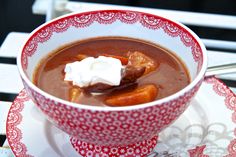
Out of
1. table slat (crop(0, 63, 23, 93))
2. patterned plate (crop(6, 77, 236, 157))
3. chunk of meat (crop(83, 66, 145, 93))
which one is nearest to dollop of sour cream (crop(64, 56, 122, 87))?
chunk of meat (crop(83, 66, 145, 93))

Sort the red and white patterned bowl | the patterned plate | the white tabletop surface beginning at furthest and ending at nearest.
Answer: the white tabletop surface → the patterned plate → the red and white patterned bowl

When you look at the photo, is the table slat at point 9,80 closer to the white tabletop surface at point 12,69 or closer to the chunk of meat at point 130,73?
the white tabletop surface at point 12,69

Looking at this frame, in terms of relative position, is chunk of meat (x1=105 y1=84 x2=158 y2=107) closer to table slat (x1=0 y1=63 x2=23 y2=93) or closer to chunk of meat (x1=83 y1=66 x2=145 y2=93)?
chunk of meat (x1=83 y1=66 x2=145 y2=93)

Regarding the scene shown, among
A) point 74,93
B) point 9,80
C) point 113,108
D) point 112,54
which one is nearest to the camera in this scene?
point 113,108

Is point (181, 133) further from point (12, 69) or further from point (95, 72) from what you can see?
point (12, 69)

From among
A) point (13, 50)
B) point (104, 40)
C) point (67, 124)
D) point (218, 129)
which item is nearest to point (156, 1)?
point (13, 50)

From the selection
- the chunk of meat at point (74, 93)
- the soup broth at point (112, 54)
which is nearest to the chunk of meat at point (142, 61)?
the soup broth at point (112, 54)

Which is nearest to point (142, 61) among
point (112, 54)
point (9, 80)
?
point (112, 54)
